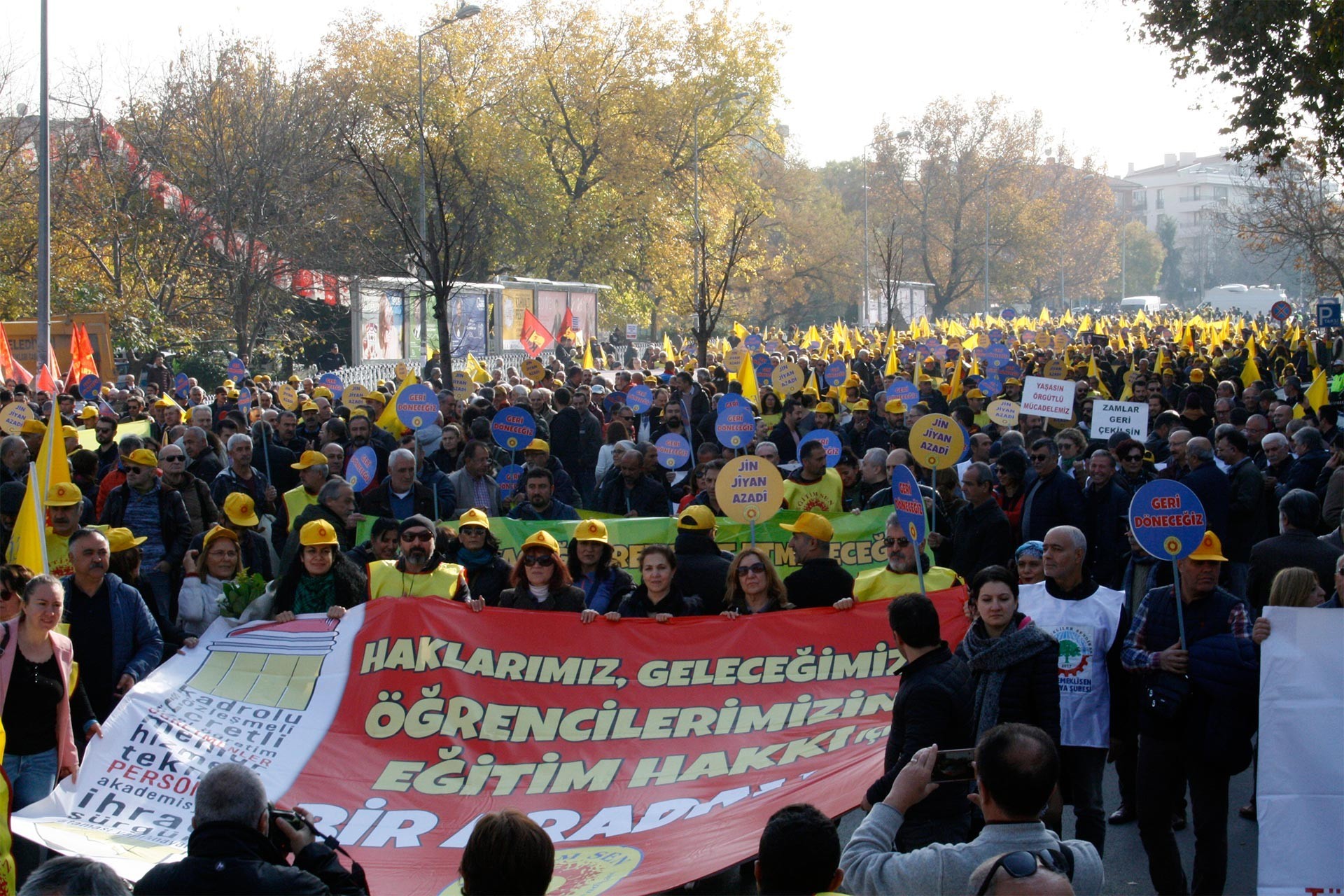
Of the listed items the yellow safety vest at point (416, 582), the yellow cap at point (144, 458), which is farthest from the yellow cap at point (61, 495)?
the yellow safety vest at point (416, 582)

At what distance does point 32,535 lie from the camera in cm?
703

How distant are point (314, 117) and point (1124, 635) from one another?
29.8 metres

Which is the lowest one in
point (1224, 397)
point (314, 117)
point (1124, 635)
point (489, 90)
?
point (1124, 635)

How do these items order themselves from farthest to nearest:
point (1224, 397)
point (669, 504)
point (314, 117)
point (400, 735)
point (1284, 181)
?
point (1284, 181), point (314, 117), point (1224, 397), point (669, 504), point (400, 735)

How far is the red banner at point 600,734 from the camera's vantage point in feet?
18.9

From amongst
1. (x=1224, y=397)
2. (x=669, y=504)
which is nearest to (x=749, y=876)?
(x=669, y=504)

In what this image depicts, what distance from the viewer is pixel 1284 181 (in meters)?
43.6

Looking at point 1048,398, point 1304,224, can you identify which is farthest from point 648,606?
point 1304,224

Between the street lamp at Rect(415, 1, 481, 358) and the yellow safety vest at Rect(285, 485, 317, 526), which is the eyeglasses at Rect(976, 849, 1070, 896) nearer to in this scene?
the yellow safety vest at Rect(285, 485, 317, 526)

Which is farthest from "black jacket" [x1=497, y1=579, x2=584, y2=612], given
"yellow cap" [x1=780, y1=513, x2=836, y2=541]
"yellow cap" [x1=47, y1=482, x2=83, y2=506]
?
"yellow cap" [x1=47, y1=482, x2=83, y2=506]

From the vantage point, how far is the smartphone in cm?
383

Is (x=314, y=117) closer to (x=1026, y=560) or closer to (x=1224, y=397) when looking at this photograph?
(x=1224, y=397)

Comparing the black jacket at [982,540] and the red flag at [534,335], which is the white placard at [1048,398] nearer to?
the black jacket at [982,540]

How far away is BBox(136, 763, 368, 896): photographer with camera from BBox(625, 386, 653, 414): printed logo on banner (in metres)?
13.0
